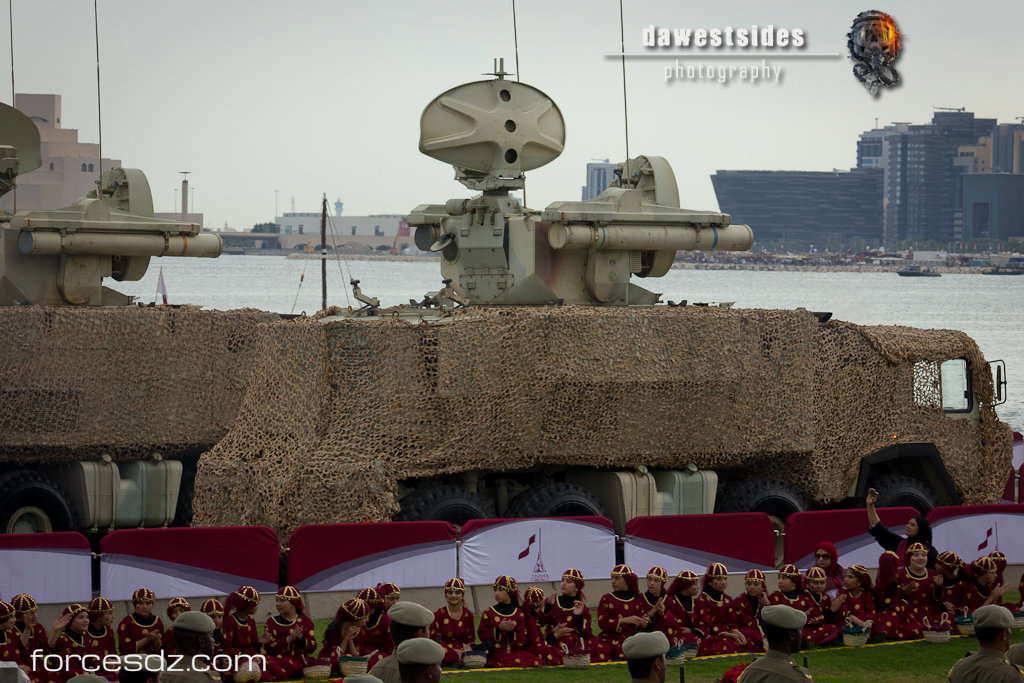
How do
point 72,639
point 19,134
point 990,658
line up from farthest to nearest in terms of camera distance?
point 19,134, point 72,639, point 990,658

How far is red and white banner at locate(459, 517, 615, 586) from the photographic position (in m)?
17.7

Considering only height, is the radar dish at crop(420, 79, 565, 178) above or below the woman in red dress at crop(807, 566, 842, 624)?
above

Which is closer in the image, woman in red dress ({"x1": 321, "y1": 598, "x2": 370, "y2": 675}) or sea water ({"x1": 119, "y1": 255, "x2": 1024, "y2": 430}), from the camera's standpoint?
woman in red dress ({"x1": 321, "y1": 598, "x2": 370, "y2": 675})

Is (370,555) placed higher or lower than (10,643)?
higher

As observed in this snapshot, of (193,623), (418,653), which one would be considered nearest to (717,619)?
(193,623)

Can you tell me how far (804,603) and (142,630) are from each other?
6118 millimetres

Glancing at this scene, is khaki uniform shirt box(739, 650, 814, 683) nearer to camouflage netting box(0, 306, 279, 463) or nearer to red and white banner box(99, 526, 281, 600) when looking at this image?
red and white banner box(99, 526, 281, 600)

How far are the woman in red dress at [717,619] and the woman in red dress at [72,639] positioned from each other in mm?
5444

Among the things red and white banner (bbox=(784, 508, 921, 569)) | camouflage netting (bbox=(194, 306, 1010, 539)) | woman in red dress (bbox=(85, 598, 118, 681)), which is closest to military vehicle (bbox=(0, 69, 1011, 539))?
camouflage netting (bbox=(194, 306, 1010, 539))

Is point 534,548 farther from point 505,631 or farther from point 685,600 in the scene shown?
point 505,631

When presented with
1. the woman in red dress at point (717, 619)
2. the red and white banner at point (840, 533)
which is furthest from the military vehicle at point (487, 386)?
the woman in red dress at point (717, 619)

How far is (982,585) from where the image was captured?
1733 centimetres

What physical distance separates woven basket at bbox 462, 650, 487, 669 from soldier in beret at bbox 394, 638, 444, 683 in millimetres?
5517

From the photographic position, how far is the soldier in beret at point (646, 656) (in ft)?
34.3
